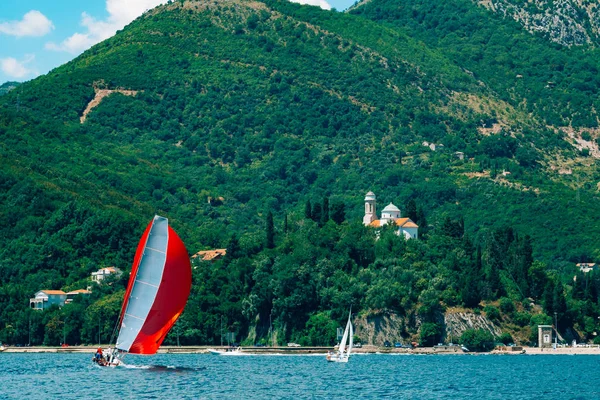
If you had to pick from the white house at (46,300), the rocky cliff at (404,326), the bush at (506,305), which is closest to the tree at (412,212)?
the bush at (506,305)

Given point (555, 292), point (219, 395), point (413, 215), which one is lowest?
point (219, 395)

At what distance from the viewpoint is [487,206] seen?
200 meters

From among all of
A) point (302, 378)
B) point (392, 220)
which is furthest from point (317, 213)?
point (302, 378)

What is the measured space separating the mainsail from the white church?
2523 inches

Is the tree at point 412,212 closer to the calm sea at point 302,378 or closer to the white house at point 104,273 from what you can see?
the calm sea at point 302,378

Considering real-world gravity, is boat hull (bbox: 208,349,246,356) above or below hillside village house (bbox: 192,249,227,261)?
below

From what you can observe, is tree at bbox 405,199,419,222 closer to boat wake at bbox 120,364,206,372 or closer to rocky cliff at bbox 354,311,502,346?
rocky cliff at bbox 354,311,502,346

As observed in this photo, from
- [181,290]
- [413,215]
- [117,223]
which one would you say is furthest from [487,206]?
[181,290]

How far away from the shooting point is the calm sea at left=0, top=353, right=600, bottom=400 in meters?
88.3

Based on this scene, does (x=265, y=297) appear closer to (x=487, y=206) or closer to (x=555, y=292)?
(x=555, y=292)

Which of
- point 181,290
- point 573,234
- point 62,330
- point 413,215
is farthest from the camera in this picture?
point 573,234

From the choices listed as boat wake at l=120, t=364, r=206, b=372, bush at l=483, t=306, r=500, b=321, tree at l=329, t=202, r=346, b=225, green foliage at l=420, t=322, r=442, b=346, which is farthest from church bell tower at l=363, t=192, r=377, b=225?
boat wake at l=120, t=364, r=206, b=372

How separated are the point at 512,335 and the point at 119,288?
4474cm

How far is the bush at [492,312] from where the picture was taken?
463 feet
